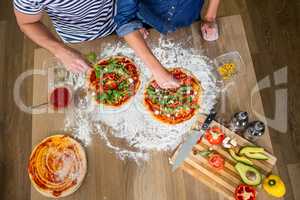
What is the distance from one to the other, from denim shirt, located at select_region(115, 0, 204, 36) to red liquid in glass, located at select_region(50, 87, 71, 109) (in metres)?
0.32

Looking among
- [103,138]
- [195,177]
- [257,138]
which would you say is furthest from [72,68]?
[257,138]

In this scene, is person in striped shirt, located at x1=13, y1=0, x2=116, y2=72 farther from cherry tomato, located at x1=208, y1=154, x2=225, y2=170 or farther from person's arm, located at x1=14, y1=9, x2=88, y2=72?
cherry tomato, located at x1=208, y1=154, x2=225, y2=170


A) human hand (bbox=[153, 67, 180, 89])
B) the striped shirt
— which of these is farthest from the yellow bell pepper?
the striped shirt

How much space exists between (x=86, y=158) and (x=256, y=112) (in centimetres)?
59

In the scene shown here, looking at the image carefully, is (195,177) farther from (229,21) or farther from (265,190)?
(229,21)

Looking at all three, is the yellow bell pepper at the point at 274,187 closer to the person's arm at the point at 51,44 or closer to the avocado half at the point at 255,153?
the avocado half at the point at 255,153

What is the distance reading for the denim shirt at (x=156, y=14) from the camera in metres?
0.99

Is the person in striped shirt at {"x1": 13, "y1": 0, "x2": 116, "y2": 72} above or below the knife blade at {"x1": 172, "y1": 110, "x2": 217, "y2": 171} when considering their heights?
above

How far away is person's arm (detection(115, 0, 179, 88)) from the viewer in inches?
38.7

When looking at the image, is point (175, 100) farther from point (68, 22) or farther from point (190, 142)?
point (68, 22)

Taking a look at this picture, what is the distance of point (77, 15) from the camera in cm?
112

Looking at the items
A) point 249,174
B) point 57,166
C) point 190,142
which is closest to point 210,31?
point 190,142

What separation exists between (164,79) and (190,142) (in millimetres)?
225

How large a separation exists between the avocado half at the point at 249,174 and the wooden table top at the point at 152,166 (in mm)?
47
